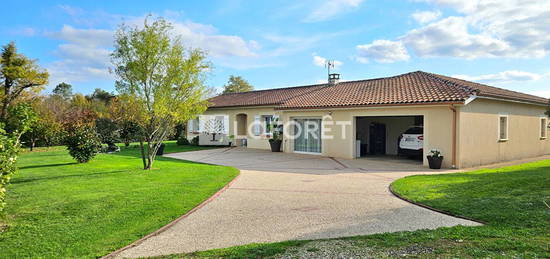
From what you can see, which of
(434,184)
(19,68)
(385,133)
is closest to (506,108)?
(385,133)

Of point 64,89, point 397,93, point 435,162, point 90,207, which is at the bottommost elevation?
point 90,207

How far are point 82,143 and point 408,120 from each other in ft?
53.4

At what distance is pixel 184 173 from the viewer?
11.5 meters

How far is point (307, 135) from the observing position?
19.1 meters

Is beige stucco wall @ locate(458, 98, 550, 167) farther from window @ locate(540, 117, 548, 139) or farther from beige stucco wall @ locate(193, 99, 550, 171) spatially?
window @ locate(540, 117, 548, 139)

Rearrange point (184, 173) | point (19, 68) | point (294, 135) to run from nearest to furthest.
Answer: point (184, 173)
point (294, 135)
point (19, 68)

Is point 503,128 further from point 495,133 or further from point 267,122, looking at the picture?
point 267,122

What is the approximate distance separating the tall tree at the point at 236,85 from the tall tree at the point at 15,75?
3191cm

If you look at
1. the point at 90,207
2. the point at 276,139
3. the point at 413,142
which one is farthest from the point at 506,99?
the point at 90,207

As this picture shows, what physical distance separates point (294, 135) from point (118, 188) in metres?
12.3

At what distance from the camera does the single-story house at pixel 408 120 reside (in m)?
13.6

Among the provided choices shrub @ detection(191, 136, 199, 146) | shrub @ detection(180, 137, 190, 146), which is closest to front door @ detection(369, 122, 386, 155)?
shrub @ detection(191, 136, 199, 146)

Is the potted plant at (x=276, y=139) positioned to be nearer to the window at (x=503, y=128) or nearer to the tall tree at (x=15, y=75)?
the window at (x=503, y=128)

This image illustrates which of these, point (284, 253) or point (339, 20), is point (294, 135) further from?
point (284, 253)
